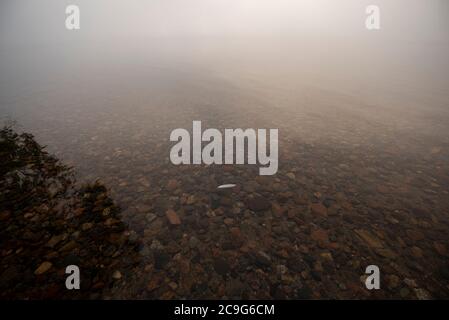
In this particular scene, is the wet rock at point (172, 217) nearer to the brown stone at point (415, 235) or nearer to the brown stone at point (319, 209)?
the brown stone at point (319, 209)

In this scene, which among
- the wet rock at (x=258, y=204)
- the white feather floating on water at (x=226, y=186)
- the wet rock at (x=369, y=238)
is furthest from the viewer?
the white feather floating on water at (x=226, y=186)

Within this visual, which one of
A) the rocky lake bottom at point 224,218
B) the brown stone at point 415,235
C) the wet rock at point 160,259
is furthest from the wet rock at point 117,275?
the brown stone at point 415,235

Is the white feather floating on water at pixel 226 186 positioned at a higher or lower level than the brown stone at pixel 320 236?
higher

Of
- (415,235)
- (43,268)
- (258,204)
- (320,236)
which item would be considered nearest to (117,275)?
(43,268)

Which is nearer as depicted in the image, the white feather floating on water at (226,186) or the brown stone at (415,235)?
the brown stone at (415,235)

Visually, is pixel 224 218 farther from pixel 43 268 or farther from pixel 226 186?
pixel 43 268

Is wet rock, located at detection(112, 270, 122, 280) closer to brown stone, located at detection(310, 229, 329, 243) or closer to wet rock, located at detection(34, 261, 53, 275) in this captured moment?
wet rock, located at detection(34, 261, 53, 275)

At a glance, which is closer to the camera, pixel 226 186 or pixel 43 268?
pixel 43 268

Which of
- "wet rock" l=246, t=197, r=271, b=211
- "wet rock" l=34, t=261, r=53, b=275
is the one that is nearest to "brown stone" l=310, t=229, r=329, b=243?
"wet rock" l=246, t=197, r=271, b=211

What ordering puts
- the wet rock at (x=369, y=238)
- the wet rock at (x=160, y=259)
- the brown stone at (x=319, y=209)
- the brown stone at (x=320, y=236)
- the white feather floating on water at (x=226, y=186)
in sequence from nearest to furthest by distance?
the wet rock at (x=160, y=259) → the wet rock at (x=369, y=238) → the brown stone at (x=320, y=236) → the brown stone at (x=319, y=209) → the white feather floating on water at (x=226, y=186)

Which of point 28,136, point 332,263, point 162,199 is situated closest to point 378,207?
point 332,263
